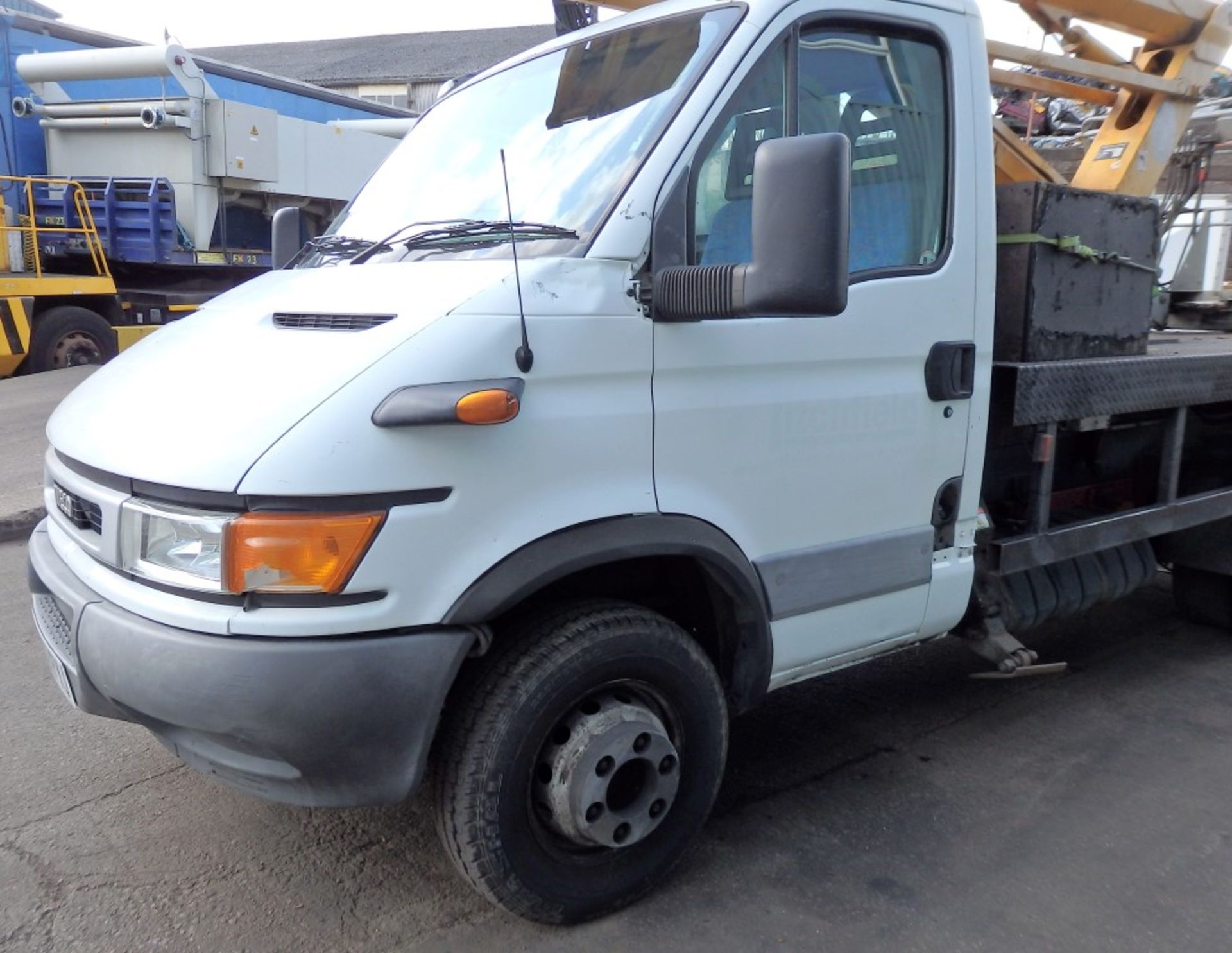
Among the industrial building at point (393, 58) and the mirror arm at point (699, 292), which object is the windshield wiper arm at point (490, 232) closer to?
the mirror arm at point (699, 292)

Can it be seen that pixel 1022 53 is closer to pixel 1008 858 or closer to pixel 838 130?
pixel 838 130

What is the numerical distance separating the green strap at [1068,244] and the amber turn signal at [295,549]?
7.99 ft

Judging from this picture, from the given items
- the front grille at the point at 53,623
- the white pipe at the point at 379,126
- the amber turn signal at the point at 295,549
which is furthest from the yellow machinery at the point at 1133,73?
the white pipe at the point at 379,126

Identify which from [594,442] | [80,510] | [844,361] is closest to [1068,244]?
[844,361]

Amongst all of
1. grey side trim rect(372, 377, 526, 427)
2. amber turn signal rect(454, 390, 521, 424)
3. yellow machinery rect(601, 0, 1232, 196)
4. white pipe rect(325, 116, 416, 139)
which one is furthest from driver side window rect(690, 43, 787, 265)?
white pipe rect(325, 116, 416, 139)

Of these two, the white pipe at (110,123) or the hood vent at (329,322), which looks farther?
the white pipe at (110,123)

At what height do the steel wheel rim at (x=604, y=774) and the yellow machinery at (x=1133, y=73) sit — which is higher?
Answer: the yellow machinery at (x=1133, y=73)

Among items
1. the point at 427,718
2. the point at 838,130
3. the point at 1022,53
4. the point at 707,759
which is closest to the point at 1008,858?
the point at 707,759

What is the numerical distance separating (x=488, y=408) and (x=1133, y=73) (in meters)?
4.34

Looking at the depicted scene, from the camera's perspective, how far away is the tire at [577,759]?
8.34ft

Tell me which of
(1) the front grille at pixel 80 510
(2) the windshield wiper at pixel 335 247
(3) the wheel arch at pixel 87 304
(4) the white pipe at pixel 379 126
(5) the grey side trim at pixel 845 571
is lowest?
(5) the grey side trim at pixel 845 571

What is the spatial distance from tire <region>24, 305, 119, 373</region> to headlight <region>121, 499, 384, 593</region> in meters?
11.1

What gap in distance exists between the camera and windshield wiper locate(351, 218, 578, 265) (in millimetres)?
2713

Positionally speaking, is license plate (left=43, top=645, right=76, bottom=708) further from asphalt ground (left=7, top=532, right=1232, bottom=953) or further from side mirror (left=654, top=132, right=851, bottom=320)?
side mirror (left=654, top=132, right=851, bottom=320)
